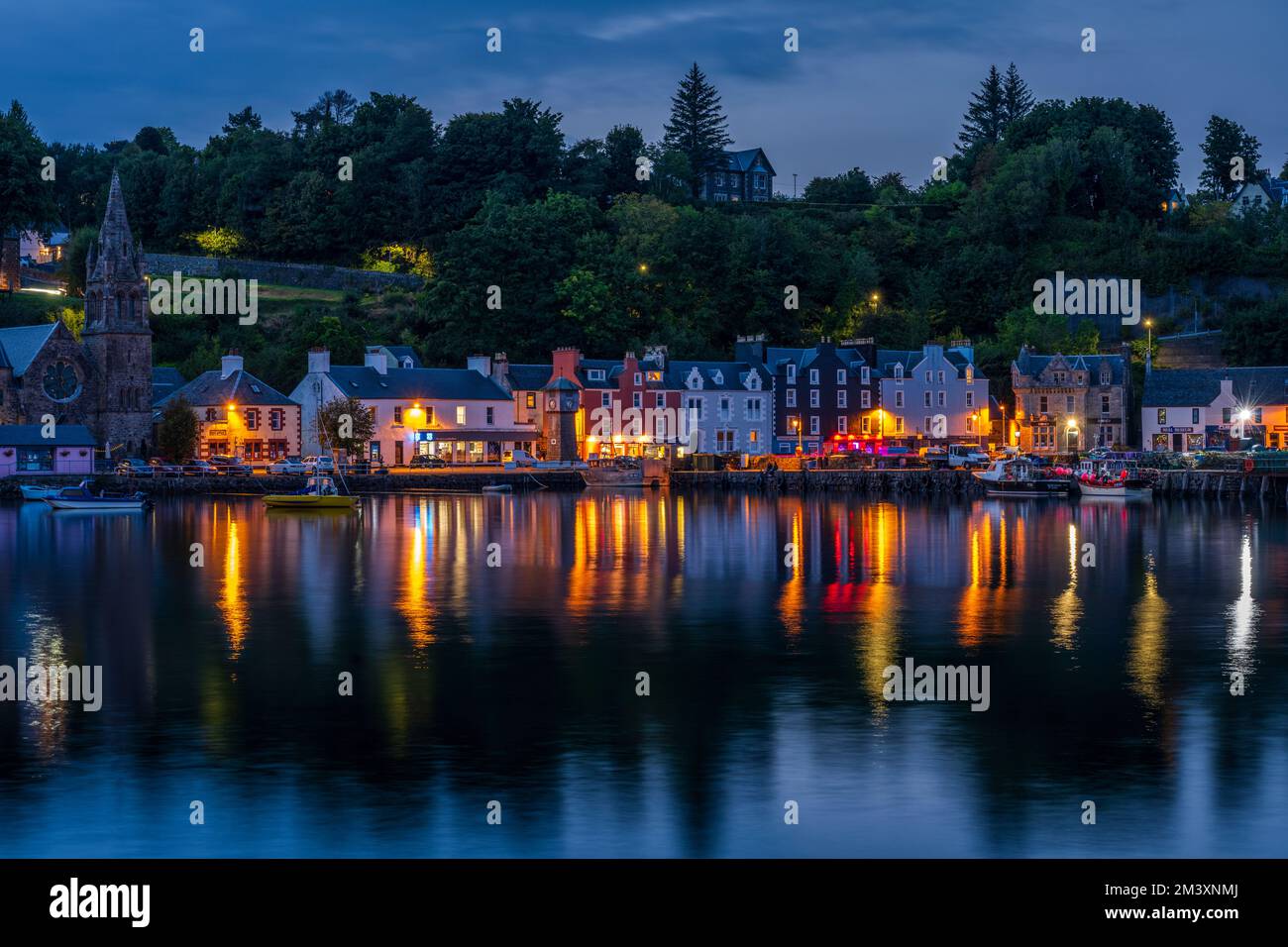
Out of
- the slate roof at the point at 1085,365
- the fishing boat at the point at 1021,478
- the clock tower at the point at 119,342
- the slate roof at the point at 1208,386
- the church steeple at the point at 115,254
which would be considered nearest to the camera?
the fishing boat at the point at 1021,478

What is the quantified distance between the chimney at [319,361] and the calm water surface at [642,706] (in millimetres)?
42900

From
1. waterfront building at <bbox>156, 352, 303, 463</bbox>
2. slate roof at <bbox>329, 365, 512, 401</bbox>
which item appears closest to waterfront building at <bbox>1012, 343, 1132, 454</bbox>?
slate roof at <bbox>329, 365, 512, 401</bbox>

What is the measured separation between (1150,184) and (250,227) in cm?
Answer: 8172

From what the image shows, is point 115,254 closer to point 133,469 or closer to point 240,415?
point 240,415

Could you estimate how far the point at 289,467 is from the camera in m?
91.7

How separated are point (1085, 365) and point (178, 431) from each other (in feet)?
198

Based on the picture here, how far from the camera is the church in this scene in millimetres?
89000

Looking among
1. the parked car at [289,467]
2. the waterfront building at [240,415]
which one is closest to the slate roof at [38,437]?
the waterfront building at [240,415]

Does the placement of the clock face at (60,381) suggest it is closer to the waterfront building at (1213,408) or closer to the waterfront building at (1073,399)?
the waterfront building at (1073,399)

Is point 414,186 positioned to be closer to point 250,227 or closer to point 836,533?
point 250,227

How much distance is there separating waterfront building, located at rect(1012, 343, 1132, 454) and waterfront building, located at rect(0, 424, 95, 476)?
61.9m

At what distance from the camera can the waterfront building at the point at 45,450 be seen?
85438 mm

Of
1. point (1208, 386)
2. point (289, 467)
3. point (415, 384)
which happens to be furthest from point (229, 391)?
point (1208, 386)

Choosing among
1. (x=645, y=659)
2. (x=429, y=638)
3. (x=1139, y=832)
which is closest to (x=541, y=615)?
(x=429, y=638)
